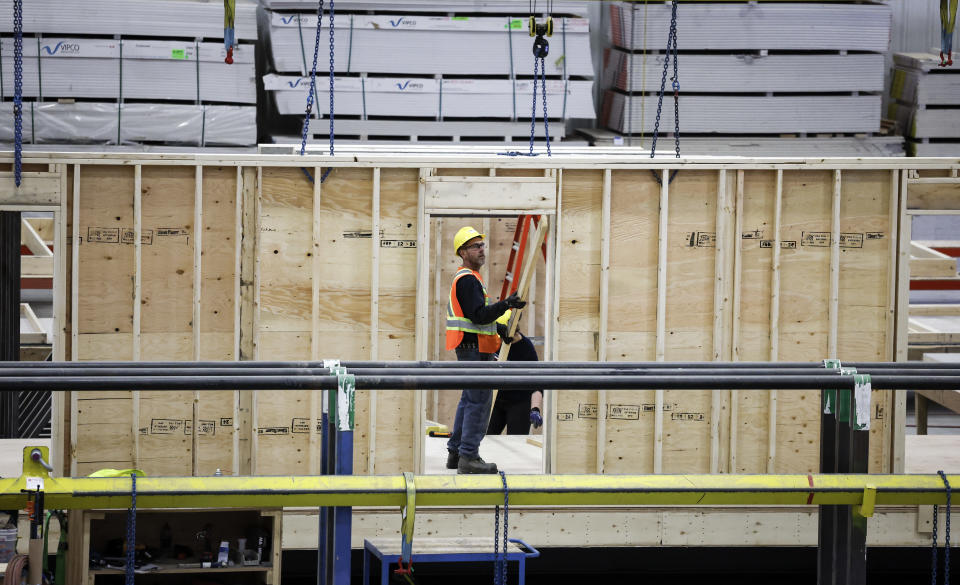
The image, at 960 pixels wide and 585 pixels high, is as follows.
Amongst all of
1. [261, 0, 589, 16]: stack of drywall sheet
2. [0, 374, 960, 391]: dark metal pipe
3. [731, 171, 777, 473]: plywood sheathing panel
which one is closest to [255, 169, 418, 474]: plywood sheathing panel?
[731, 171, 777, 473]: plywood sheathing panel

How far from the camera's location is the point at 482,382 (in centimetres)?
485

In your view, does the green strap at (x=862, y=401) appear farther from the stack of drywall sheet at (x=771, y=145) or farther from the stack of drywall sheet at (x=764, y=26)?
the stack of drywall sheet at (x=764, y=26)

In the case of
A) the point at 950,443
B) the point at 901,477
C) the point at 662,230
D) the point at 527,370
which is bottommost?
the point at 950,443

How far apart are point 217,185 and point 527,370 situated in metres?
5.22

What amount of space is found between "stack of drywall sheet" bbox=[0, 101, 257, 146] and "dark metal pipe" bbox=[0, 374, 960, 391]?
1050cm

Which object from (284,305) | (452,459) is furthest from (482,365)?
(452,459)

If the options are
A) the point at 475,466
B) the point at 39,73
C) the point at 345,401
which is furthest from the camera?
the point at 39,73

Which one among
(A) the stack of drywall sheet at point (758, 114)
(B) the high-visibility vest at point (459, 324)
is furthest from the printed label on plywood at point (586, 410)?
(A) the stack of drywall sheet at point (758, 114)

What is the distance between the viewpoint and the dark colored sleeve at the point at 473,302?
378 inches

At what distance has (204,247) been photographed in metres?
9.73

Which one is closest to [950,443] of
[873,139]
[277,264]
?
[873,139]

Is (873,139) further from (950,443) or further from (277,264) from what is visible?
(277,264)

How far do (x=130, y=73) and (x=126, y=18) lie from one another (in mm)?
658

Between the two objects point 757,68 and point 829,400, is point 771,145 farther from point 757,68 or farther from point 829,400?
point 829,400
